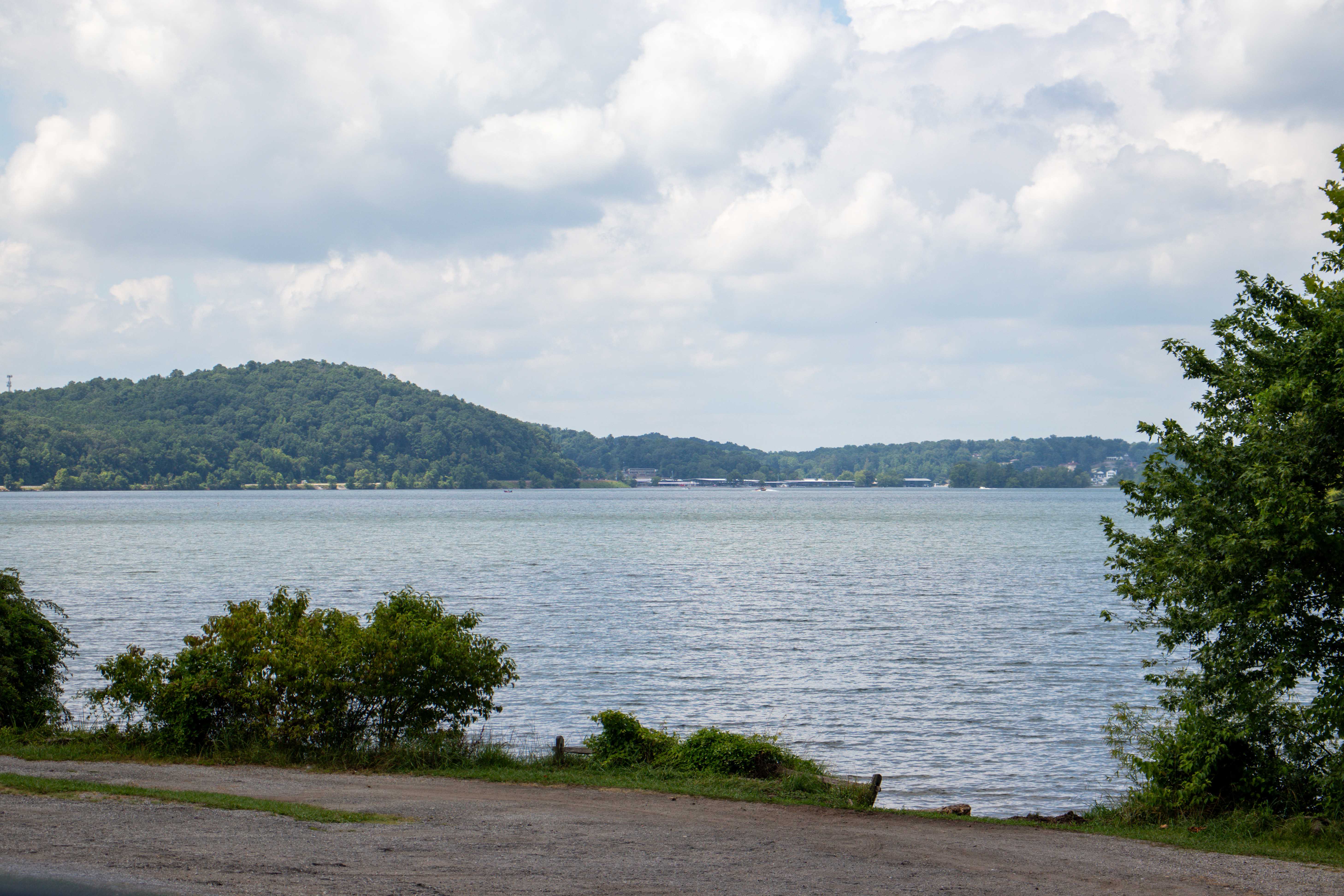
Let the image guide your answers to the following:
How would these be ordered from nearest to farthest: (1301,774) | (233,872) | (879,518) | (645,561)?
(233,872) < (1301,774) < (645,561) < (879,518)

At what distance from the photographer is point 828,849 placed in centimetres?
1355

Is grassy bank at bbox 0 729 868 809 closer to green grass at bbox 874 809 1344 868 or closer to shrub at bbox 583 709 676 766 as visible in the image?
shrub at bbox 583 709 676 766

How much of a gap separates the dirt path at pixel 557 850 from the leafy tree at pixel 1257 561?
9.54 feet

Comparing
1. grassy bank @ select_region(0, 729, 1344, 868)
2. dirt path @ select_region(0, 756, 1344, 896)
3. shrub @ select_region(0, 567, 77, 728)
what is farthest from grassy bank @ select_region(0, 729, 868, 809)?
shrub @ select_region(0, 567, 77, 728)

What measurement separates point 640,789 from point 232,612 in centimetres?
754

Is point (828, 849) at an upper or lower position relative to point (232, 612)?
lower

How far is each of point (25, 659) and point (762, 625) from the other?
32.3 metres

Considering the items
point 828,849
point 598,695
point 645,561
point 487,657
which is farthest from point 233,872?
point 645,561

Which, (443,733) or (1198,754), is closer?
(1198,754)

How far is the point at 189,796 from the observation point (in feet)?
48.0

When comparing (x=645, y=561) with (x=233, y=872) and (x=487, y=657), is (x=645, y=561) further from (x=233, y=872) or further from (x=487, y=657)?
(x=233, y=872)

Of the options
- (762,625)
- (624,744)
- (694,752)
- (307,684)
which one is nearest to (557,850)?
(694,752)

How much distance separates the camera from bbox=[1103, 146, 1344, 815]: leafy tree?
15.4m

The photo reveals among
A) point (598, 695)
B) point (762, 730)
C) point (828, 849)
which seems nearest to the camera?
point (828, 849)
